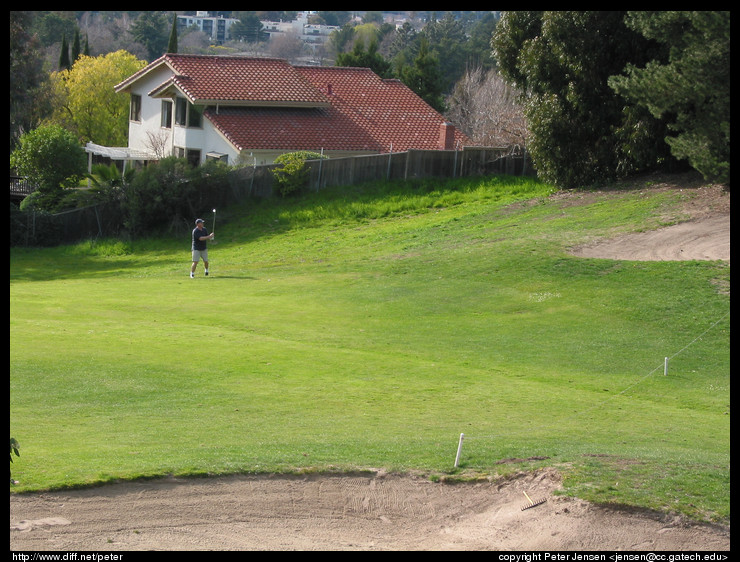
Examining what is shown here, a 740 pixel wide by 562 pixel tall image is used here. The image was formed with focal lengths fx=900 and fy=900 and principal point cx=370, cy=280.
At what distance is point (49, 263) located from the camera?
35.0m

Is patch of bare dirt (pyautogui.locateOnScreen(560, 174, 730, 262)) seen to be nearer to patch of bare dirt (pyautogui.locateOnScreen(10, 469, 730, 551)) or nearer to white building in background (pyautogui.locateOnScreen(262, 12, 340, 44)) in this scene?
patch of bare dirt (pyautogui.locateOnScreen(10, 469, 730, 551))

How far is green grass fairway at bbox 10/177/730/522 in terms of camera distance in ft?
37.1

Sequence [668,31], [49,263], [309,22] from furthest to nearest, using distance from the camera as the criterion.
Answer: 1. [309,22]
2. [49,263]
3. [668,31]

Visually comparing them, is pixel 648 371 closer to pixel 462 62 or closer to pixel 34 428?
pixel 34 428

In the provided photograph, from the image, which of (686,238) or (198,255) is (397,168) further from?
(686,238)

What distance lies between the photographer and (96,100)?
6275cm

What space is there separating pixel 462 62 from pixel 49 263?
66.6 m

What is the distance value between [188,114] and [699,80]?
34.5m

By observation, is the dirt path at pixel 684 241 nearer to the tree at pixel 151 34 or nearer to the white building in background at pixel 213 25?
the tree at pixel 151 34

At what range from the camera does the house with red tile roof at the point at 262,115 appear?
4528 cm

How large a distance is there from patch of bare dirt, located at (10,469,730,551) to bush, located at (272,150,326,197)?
31076 mm

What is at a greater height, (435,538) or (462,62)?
(462,62)
